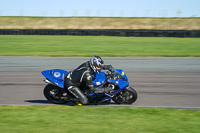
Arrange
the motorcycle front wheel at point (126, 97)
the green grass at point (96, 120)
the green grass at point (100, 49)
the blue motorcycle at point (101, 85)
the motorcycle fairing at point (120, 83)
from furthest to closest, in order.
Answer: the green grass at point (100, 49), the motorcycle front wheel at point (126, 97), the blue motorcycle at point (101, 85), the motorcycle fairing at point (120, 83), the green grass at point (96, 120)

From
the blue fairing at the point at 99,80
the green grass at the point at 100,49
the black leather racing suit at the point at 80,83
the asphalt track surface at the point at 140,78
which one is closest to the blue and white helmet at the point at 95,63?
the black leather racing suit at the point at 80,83

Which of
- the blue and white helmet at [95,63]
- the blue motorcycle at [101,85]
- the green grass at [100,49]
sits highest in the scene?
the blue and white helmet at [95,63]

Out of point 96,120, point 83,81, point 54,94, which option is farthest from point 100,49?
point 96,120

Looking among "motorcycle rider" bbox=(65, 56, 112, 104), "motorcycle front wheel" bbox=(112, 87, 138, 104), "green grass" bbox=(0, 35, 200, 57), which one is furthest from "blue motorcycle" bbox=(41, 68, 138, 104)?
"green grass" bbox=(0, 35, 200, 57)

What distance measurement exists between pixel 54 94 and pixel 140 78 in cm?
508

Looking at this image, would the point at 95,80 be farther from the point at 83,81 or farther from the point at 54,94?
the point at 54,94

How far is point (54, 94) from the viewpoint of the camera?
8.83 metres

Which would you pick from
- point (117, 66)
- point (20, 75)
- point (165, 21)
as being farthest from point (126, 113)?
point (165, 21)

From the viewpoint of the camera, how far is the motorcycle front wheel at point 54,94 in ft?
28.7

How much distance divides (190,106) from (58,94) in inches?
142

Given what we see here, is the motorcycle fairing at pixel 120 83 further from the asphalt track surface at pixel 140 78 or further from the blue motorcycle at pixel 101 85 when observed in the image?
the asphalt track surface at pixel 140 78

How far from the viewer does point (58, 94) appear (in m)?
8.80

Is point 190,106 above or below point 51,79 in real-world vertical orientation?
below

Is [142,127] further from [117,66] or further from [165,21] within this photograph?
[165,21]
